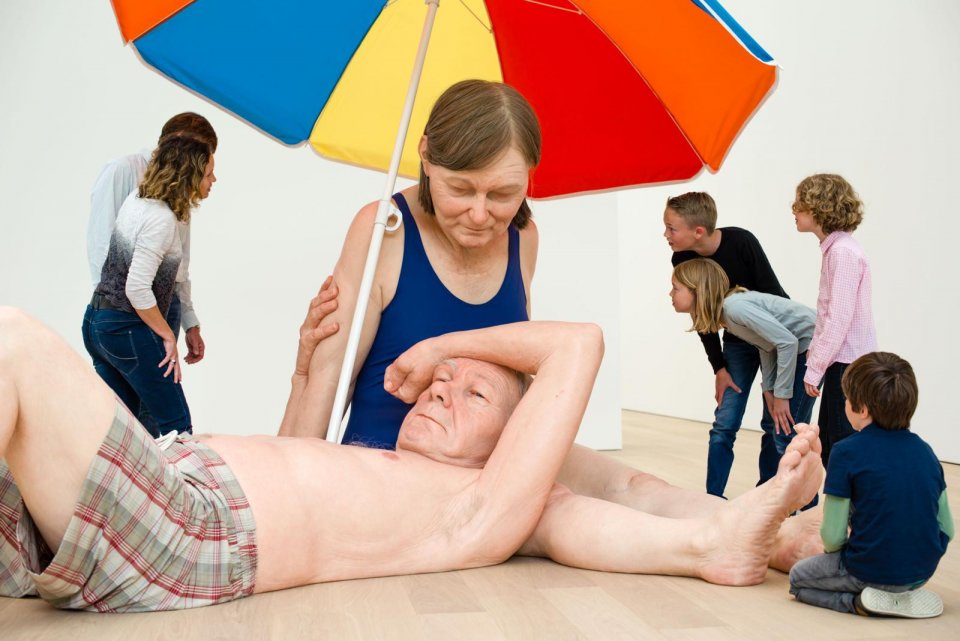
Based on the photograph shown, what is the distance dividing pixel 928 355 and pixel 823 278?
7.52 ft

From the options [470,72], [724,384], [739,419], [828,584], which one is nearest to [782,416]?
[739,419]

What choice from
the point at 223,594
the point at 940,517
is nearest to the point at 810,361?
the point at 940,517

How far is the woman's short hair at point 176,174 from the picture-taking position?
2.93m

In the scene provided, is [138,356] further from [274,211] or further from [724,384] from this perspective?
[274,211]

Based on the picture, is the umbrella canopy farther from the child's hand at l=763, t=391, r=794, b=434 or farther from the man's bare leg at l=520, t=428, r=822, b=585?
the child's hand at l=763, t=391, r=794, b=434

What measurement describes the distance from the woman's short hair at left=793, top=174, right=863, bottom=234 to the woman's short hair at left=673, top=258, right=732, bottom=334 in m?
0.37

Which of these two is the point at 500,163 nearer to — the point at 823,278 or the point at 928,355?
the point at 823,278

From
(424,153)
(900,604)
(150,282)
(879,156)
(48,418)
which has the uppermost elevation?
(879,156)

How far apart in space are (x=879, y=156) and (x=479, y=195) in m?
4.14

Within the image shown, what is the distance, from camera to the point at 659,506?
2.08 metres

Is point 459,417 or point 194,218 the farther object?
point 194,218

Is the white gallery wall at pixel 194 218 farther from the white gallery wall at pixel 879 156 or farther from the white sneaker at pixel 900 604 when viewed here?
the white sneaker at pixel 900 604

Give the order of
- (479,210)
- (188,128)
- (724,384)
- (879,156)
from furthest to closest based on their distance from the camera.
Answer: (879,156), (724,384), (188,128), (479,210)

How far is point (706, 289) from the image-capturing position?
3389 mm
